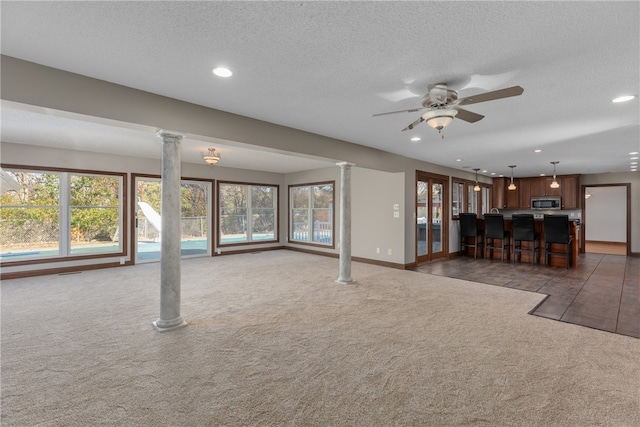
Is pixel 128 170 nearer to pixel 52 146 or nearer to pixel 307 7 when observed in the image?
pixel 52 146

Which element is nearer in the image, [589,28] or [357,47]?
[589,28]

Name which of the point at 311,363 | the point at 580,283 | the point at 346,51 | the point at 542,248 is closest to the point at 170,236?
the point at 311,363

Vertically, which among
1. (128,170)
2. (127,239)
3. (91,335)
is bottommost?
(91,335)

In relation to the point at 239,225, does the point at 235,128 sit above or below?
above

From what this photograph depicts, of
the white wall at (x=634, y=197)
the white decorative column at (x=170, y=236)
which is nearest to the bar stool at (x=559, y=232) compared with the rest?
the white wall at (x=634, y=197)

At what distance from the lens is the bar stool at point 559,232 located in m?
6.22

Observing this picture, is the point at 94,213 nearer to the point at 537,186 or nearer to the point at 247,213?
the point at 247,213

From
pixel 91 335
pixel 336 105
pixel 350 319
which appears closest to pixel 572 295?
pixel 350 319

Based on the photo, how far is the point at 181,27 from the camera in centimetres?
185

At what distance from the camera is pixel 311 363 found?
2494mm

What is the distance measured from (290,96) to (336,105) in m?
0.53

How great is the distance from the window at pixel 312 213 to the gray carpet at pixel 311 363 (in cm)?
397

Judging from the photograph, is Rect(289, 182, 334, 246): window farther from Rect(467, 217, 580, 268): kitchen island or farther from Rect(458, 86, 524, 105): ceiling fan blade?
Rect(458, 86, 524, 105): ceiling fan blade

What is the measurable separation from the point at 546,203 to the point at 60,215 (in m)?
12.5
